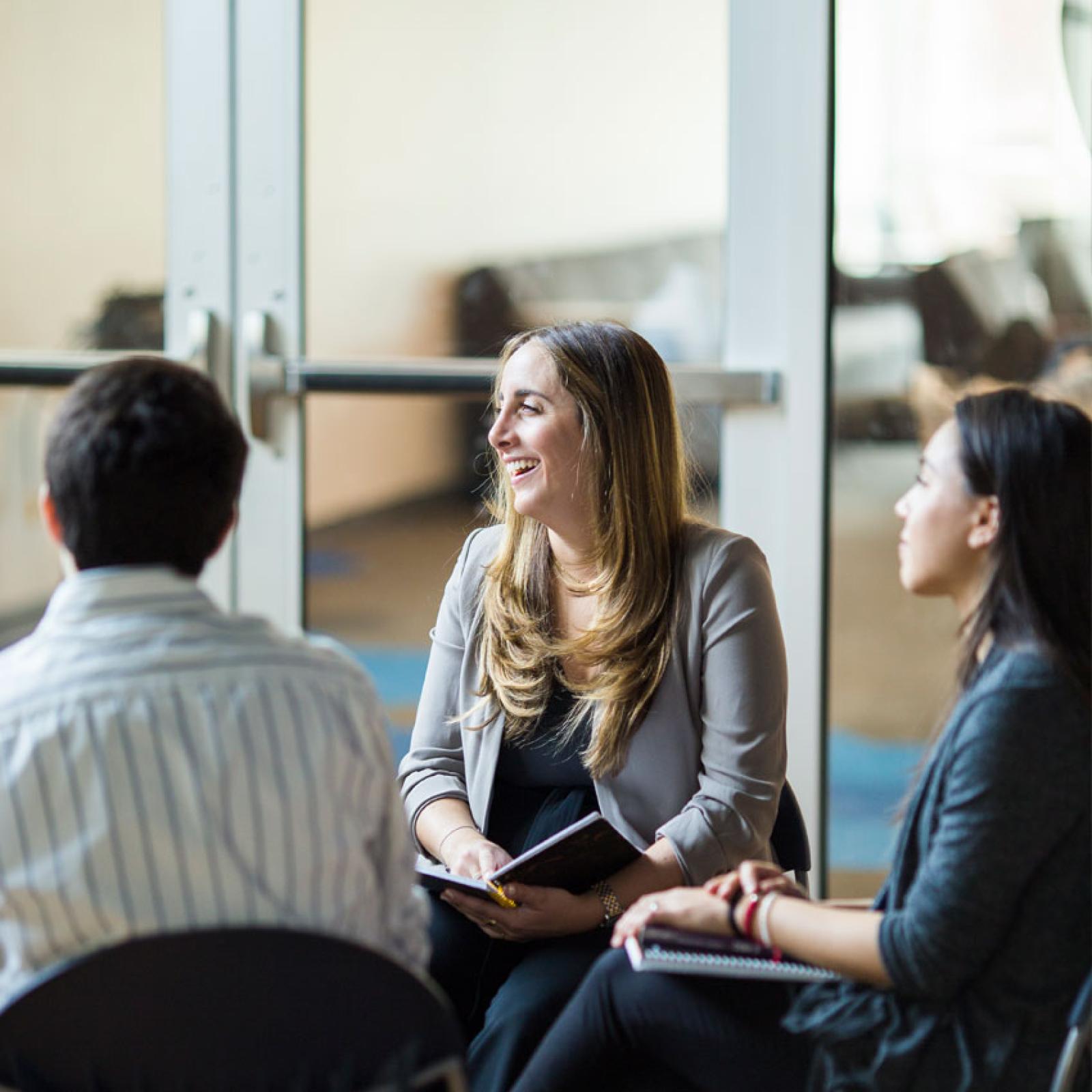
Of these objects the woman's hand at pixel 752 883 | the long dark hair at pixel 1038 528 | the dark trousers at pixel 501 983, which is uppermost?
the long dark hair at pixel 1038 528

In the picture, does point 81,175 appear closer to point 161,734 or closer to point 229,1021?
point 161,734

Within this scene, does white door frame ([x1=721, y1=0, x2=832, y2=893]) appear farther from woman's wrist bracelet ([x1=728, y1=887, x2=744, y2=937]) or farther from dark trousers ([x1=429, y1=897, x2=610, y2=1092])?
woman's wrist bracelet ([x1=728, y1=887, x2=744, y2=937])

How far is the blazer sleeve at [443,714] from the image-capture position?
2090 mm

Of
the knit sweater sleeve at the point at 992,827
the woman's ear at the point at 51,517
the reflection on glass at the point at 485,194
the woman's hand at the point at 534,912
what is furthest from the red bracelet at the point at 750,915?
the reflection on glass at the point at 485,194

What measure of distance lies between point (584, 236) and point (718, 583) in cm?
138

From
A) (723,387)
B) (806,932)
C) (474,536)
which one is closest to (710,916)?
(806,932)

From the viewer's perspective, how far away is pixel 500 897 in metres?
1.74

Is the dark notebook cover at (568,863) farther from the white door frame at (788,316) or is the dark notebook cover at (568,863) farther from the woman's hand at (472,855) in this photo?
the white door frame at (788,316)

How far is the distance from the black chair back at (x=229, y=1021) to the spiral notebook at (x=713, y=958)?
37 centimetres

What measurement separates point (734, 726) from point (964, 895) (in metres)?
0.59

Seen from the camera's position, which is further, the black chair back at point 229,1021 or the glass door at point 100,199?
the glass door at point 100,199

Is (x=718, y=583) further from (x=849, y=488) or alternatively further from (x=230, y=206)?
(x=230, y=206)

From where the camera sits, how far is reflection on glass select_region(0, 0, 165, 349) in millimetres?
3088

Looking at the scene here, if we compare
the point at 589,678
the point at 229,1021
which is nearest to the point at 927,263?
the point at 589,678
